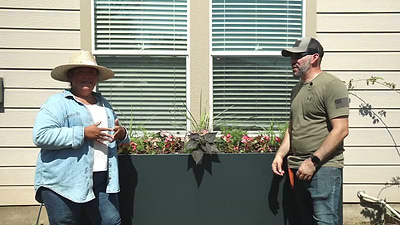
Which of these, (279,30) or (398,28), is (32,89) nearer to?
(279,30)

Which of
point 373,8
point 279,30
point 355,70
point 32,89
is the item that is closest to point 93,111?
point 32,89

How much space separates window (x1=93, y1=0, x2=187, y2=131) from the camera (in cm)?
364

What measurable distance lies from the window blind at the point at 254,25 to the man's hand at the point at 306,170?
59.6 inches

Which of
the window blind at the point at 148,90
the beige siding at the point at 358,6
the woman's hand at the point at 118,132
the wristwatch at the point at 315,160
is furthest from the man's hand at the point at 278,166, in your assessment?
the beige siding at the point at 358,6

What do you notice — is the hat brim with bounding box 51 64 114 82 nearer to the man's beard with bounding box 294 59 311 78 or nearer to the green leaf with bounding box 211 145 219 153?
the green leaf with bounding box 211 145 219 153

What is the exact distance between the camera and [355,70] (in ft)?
12.1

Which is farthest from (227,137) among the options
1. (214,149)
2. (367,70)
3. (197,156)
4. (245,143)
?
(367,70)

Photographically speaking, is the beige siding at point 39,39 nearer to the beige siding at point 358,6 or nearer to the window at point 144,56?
the window at point 144,56

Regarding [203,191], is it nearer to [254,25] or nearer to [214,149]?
[214,149]

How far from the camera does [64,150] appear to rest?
2291 mm

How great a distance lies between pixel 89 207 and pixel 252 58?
6.80 ft

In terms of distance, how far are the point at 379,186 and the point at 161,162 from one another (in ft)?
7.20

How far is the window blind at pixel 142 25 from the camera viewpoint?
11.9 feet

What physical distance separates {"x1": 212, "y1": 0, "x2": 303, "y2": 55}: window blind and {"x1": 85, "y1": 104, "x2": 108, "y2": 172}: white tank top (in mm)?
1545
